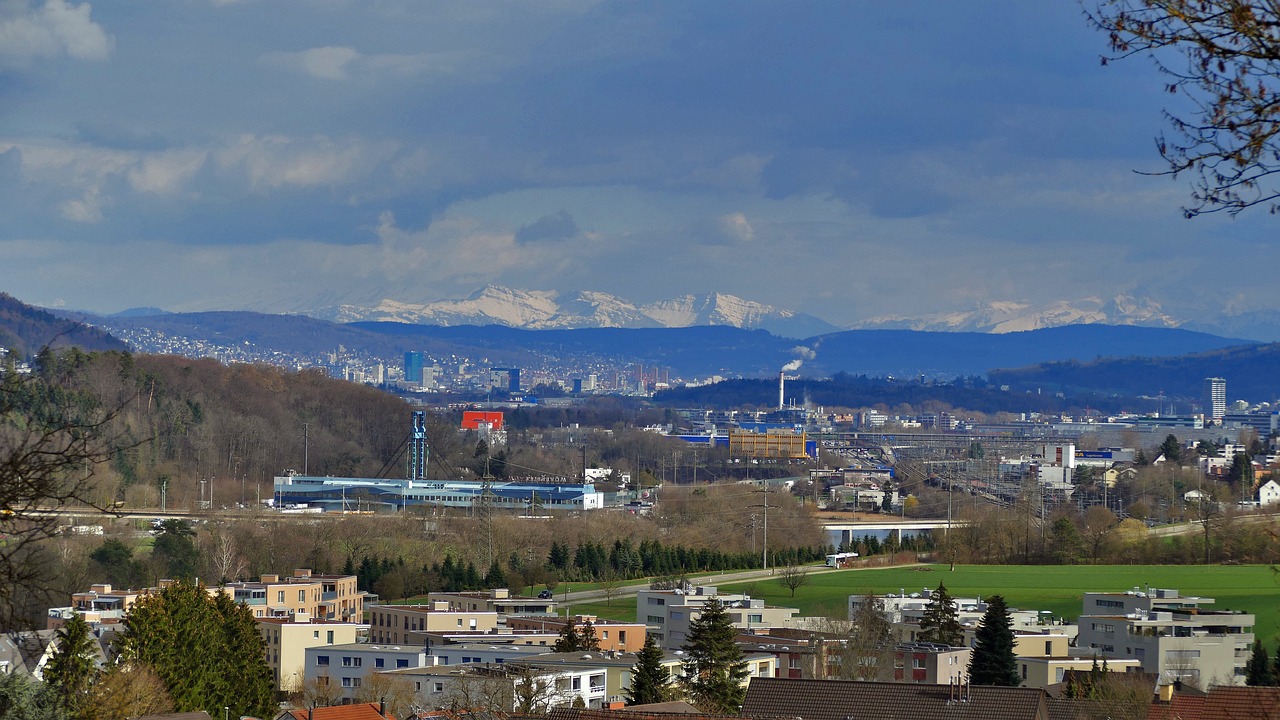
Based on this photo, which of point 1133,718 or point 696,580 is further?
point 696,580

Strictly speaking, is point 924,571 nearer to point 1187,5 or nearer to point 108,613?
point 108,613

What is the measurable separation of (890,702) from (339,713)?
7.44 m

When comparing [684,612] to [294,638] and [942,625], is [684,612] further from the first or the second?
[294,638]

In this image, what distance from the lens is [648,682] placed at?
83.1 ft

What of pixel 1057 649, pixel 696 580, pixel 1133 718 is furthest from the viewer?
pixel 696 580

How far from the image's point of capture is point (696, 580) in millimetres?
51312

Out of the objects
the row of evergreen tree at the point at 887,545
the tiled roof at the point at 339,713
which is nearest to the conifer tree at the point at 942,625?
the tiled roof at the point at 339,713

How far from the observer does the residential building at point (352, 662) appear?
31375mm

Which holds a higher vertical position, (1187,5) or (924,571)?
(1187,5)

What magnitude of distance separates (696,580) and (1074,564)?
13.6 meters

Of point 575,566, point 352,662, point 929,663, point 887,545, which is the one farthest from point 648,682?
point 887,545

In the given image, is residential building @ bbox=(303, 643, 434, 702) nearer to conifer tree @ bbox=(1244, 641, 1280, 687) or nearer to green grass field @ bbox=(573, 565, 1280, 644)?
green grass field @ bbox=(573, 565, 1280, 644)

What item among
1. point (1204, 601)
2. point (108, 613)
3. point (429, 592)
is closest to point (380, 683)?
point (108, 613)

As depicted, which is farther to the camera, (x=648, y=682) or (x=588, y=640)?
(x=588, y=640)
